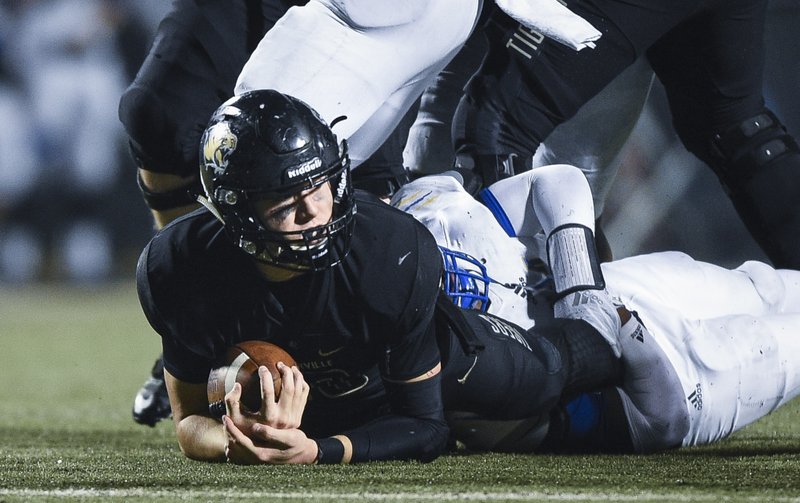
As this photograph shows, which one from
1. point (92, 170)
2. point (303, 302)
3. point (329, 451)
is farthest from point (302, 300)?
point (92, 170)

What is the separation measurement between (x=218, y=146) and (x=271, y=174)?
0.40 ft

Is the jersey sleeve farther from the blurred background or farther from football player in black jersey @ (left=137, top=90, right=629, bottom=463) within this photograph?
the blurred background

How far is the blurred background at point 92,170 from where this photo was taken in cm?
654

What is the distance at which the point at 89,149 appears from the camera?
294 inches

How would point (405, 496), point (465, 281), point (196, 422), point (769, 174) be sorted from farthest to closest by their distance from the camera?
point (769, 174) < point (465, 281) < point (196, 422) < point (405, 496)

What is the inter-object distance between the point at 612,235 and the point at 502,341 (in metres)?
4.01

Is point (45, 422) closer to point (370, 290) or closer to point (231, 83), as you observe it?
point (231, 83)

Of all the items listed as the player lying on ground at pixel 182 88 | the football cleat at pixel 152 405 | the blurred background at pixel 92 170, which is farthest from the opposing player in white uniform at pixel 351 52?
the blurred background at pixel 92 170

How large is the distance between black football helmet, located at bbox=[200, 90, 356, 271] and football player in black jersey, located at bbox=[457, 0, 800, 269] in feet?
3.54

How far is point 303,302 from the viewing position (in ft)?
7.43

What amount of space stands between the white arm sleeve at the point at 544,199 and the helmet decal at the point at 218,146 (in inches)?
36.0

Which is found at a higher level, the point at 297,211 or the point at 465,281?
the point at 297,211

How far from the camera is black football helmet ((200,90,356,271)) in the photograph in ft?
7.09

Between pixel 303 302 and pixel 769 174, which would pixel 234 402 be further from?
pixel 769 174
